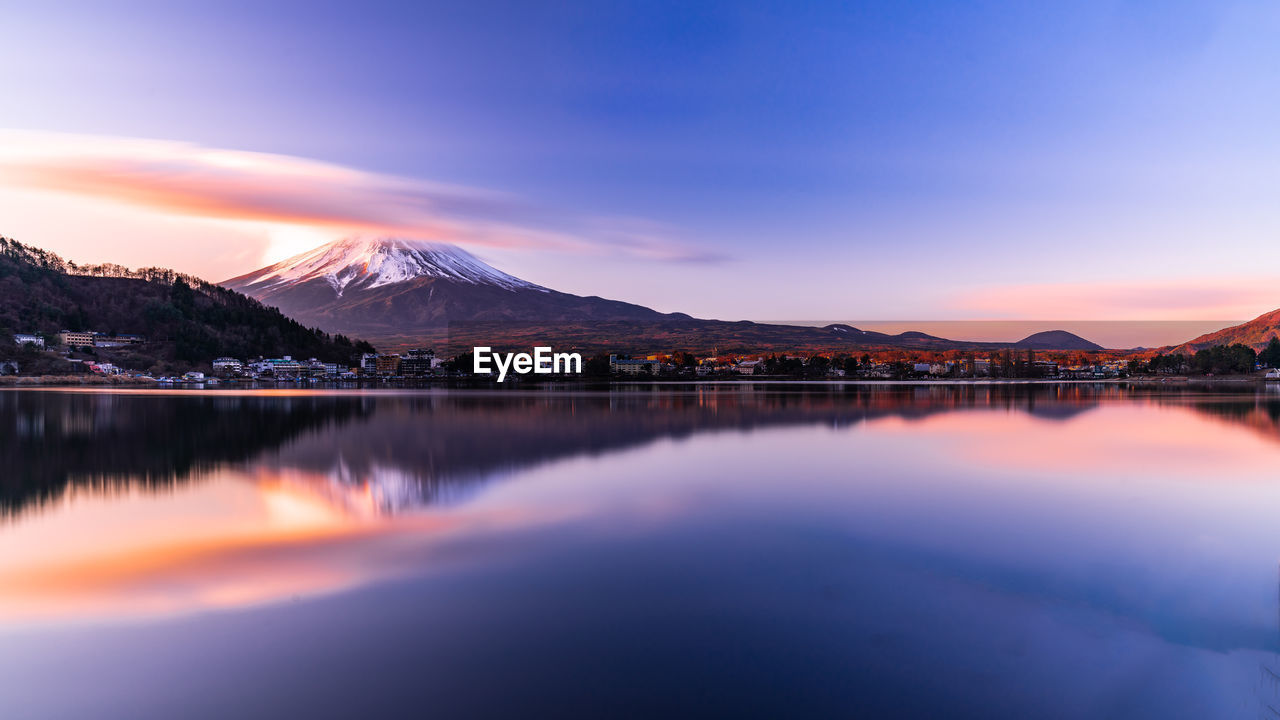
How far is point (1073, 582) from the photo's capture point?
6.62 metres

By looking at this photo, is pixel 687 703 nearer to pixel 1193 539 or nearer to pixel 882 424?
pixel 1193 539

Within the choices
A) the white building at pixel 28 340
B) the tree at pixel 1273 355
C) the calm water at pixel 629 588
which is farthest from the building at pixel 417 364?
the tree at pixel 1273 355

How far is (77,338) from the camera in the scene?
278 ft

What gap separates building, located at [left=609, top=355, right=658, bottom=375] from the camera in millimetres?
98750

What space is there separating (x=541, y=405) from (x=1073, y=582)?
1144 inches

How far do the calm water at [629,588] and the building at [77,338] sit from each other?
8718 cm

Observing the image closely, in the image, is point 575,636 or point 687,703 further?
point 575,636

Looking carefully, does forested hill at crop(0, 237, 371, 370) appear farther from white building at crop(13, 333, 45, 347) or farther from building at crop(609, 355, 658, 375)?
building at crop(609, 355, 658, 375)

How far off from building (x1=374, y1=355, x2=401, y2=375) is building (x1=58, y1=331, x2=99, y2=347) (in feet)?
118

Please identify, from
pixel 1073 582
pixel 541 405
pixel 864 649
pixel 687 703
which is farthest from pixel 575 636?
pixel 541 405

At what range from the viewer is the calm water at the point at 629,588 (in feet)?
13.8

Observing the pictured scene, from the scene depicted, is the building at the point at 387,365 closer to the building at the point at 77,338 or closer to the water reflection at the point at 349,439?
the building at the point at 77,338

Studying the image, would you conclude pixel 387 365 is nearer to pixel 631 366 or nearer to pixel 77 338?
pixel 77 338

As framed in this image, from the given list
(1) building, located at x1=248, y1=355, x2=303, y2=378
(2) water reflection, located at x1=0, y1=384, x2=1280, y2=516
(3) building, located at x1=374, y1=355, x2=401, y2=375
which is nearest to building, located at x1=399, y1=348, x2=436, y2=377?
(3) building, located at x1=374, y1=355, x2=401, y2=375
